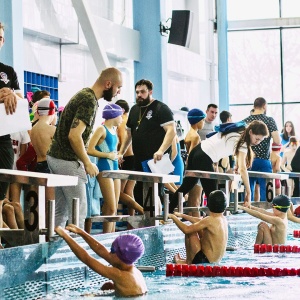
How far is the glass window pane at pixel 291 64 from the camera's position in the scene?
76.6 feet

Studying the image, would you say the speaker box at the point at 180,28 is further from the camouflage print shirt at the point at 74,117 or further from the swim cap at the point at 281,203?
the camouflage print shirt at the point at 74,117

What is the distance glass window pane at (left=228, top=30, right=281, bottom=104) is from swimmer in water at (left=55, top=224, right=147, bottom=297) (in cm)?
1833

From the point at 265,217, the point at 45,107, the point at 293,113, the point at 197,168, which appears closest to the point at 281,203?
the point at 265,217

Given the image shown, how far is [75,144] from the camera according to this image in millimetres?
6254

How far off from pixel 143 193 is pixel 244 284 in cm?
174

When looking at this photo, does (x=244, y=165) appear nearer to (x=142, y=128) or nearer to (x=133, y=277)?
(x=142, y=128)

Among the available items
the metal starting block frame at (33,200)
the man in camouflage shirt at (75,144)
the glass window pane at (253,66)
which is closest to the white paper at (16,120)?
the metal starting block frame at (33,200)

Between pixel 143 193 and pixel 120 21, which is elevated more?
pixel 120 21

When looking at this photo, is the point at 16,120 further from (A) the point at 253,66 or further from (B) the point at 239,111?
(A) the point at 253,66

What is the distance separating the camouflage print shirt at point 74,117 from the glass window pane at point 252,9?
1787 cm

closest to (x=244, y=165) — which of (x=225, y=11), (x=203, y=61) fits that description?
(x=203, y=61)

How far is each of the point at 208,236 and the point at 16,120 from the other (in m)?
2.73

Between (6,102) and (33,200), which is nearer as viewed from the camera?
(6,102)

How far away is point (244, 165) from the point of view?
30.7 feet
